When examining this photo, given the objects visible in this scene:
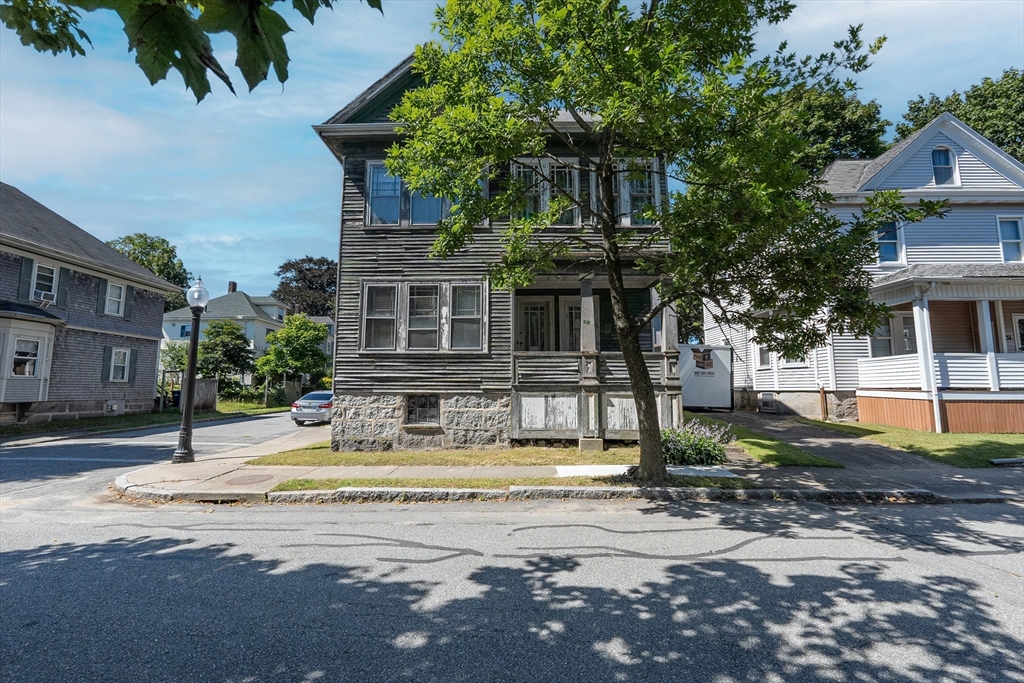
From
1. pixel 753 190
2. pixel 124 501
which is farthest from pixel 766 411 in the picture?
pixel 124 501

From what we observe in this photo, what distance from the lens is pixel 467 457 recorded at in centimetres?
1080

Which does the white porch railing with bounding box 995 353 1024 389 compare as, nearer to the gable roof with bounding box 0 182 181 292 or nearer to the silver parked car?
the silver parked car

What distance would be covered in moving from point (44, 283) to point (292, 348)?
1391cm

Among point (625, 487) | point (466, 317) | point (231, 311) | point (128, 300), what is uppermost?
point (231, 311)

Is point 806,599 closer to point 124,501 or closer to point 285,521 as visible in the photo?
point 285,521

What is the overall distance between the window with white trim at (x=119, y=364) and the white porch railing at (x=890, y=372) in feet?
101

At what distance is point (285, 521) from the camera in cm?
668

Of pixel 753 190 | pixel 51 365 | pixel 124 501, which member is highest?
pixel 753 190

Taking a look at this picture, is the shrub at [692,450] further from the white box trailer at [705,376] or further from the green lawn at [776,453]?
the white box trailer at [705,376]

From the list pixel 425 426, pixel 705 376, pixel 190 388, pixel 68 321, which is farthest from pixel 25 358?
pixel 705 376

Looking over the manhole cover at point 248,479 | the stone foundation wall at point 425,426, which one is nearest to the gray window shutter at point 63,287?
the stone foundation wall at point 425,426

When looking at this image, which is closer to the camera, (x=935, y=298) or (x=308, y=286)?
(x=935, y=298)

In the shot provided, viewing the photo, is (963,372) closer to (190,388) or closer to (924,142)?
(924,142)

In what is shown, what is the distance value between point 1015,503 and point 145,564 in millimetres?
11760
